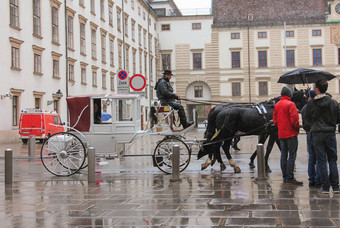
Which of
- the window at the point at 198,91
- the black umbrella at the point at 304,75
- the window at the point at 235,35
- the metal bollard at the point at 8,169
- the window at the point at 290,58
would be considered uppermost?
the window at the point at 235,35

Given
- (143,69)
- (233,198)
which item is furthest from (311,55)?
(233,198)

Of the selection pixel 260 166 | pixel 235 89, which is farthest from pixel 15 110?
pixel 235 89

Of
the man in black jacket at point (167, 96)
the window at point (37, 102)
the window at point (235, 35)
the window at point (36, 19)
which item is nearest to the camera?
the man in black jacket at point (167, 96)

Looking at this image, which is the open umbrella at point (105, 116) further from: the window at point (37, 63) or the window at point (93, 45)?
the window at point (93, 45)

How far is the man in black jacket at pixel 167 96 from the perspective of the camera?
428 inches

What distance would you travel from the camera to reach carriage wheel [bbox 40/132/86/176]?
11039 mm

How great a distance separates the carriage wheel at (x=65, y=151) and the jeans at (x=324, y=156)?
5.42 meters

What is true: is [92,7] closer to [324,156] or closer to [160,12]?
[160,12]

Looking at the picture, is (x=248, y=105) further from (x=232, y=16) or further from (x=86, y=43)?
(x=232, y=16)

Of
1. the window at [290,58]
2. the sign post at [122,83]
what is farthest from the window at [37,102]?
the window at [290,58]

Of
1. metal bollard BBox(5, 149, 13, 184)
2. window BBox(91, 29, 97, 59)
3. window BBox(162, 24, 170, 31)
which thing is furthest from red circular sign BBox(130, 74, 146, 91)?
window BBox(162, 24, 170, 31)

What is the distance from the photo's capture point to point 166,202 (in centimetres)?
739

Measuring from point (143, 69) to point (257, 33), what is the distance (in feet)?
52.0

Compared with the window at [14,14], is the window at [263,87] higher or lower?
lower
